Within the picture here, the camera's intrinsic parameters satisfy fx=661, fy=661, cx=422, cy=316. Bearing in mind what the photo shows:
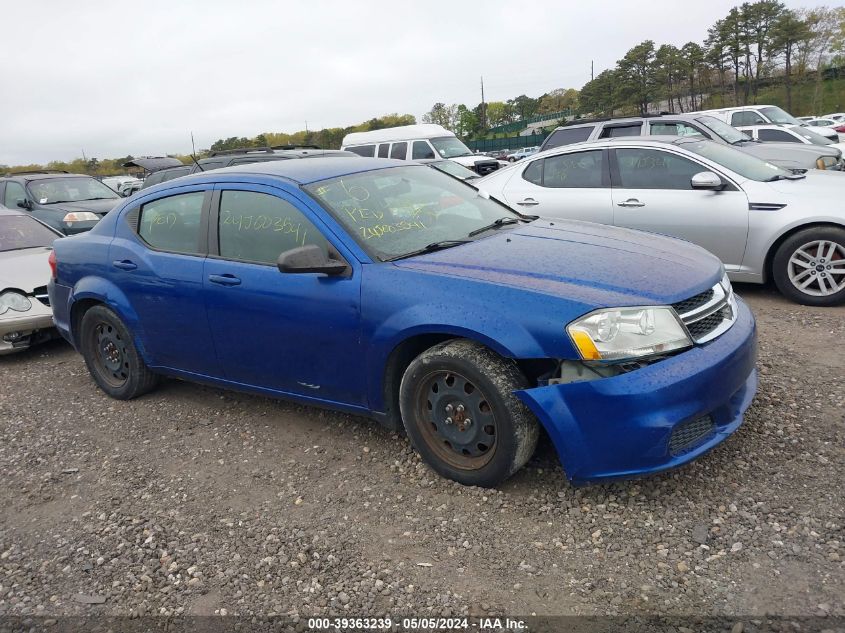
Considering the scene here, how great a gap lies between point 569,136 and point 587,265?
30.3 ft

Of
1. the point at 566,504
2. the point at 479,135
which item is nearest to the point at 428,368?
the point at 566,504

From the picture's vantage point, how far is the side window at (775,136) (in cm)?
1493

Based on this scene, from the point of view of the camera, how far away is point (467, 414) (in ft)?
10.4

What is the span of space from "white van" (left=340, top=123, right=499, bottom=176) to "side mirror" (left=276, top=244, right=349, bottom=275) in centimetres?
1274

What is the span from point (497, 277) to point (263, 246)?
1480 mm

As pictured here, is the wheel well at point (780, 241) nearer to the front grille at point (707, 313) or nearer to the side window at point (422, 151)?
the front grille at point (707, 313)

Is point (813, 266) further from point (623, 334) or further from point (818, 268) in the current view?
point (623, 334)

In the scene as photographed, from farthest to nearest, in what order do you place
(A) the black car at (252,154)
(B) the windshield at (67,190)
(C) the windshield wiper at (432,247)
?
(B) the windshield at (67,190)
(A) the black car at (252,154)
(C) the windshield wiper at (432,247)

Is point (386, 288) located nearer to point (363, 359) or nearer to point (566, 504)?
point (363, 359)

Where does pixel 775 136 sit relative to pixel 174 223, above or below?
below

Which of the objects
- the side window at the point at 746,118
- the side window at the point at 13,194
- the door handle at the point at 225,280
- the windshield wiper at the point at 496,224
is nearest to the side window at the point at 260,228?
the door handle at the point at 225,280

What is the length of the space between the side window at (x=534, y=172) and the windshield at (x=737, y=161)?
148 cm

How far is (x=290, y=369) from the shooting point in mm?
3770

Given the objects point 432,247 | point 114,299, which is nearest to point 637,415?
point 432,247
